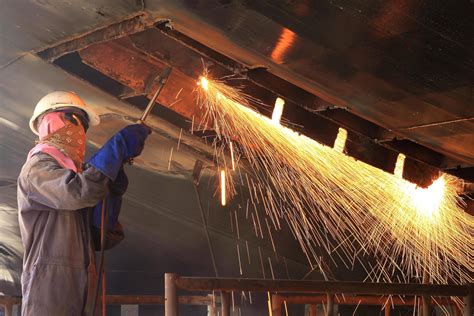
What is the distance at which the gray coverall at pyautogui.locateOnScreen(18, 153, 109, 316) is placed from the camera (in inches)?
120

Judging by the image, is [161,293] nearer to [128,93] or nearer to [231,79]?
[128,93]

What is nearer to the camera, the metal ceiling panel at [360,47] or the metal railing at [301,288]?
the metal ceiling panel at [360,47]

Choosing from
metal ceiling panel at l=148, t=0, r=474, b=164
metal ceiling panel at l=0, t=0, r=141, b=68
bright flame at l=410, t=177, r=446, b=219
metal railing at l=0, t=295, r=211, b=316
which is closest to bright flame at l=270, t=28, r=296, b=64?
metal ceiling panel at l=148, t=0, r=474, b=164

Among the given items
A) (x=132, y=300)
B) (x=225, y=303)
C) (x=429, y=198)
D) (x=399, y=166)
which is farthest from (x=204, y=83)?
(x=132, y=300)

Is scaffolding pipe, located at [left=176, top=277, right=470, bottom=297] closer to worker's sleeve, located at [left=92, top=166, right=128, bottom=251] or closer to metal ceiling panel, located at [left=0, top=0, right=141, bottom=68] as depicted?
worker's sleeve, located at [left=92, top=166, right=128, bottom=251]

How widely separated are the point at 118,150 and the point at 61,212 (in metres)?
0.39

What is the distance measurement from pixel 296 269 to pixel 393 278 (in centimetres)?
93

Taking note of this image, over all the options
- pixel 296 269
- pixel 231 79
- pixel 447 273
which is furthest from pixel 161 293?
pixel 231 79

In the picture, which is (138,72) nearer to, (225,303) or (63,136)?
(63,136)

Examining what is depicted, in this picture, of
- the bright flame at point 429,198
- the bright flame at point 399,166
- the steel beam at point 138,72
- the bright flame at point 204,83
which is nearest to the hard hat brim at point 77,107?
the steel beam at point 138,72

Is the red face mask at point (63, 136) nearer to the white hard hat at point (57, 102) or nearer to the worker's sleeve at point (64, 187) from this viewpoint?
the white hard hat at point (57, 102)

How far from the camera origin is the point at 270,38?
3.21 meters

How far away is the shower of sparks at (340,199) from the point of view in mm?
4355

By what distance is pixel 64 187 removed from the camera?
300cm
